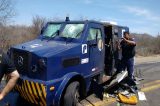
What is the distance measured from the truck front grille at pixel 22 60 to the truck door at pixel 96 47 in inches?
78.3

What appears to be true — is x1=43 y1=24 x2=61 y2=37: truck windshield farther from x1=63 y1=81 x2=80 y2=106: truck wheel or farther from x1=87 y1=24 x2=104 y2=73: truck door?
x1=63 y1=81 x2=80 y2=106: truck wheel

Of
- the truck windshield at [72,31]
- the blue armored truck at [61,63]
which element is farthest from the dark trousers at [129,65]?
the truck windshield at [72,31]

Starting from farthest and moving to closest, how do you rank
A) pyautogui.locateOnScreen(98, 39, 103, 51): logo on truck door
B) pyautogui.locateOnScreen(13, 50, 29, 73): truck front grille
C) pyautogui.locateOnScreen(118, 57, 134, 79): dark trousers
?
1. pyautogui.locateOnScreen(118, 57, 134, 79): dark trousers
2. pyautogui.locateOnScreen(98, 39, 103, 51): logo on truck door
3. pyautogui.locateOnScreen(13, 50, 29, 73): truck front grille

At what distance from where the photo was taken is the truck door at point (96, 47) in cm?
924

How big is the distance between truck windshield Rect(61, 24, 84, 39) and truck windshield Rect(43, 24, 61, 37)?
34 centimetres

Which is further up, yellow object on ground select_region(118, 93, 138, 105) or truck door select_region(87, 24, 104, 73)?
truck door select_region(87, 24, 104, 73)

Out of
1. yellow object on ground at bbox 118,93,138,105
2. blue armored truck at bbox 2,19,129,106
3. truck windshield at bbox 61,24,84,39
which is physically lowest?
yellow object on ground at bbox 118,93,138,105

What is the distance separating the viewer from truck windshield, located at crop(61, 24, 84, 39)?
908 centimetres

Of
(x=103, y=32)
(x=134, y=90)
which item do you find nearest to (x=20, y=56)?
(x=103, y=32)

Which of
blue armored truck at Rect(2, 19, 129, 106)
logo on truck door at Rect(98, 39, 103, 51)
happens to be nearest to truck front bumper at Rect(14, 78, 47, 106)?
blue armored truck at Rect(2, 19, 129, 106)

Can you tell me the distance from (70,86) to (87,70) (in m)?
1.11

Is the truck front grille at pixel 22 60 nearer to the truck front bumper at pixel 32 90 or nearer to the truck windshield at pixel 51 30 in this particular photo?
the truck front bumper at pixel 32 90

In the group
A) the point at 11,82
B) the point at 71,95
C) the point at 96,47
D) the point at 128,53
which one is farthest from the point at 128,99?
the point at 11,82

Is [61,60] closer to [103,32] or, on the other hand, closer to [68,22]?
[68,22]
